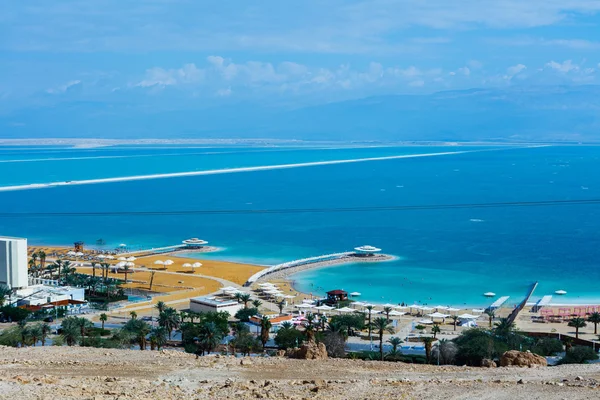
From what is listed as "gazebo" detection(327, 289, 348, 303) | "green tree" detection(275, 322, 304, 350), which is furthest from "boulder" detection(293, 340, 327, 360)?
"gazebo" detection(327, 289, 348, 303)

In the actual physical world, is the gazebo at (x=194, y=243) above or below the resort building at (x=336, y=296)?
above

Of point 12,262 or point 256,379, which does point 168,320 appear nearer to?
point 12,262

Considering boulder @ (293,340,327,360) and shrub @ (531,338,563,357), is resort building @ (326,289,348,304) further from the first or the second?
boulder @ (293,340,327,360)

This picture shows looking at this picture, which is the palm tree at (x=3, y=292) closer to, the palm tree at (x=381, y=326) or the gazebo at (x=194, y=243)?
the palm tree at (x=381, y=326)

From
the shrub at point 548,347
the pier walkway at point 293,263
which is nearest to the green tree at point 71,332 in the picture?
the shrub at point 548,347

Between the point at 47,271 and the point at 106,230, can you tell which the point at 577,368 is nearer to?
the point at 47,271

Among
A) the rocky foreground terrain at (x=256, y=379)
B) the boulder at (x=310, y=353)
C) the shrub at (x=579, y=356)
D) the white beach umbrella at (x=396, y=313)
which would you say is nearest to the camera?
the rocky foreground terrain at (x=256, y=379)
